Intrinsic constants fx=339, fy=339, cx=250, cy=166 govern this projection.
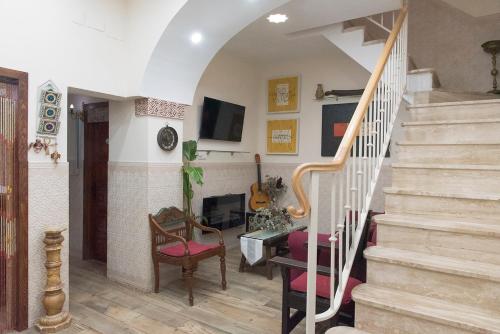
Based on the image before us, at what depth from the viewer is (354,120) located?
2000 millimetres

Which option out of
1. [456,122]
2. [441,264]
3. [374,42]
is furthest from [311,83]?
[441,264]

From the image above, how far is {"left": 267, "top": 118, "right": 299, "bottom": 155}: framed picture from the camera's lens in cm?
552

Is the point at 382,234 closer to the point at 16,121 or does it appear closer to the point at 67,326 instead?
the point at 67,326

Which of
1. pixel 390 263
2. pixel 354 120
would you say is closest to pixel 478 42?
pixel 354 120

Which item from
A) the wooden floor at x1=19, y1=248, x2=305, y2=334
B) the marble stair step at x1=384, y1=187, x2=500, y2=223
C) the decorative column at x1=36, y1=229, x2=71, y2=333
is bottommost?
the wooden floor at x1=19, y1=248, x2=305, y2=334

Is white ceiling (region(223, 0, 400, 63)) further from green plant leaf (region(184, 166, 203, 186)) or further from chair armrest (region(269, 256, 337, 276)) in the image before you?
chair armrest (region(269, 256, 337, 276))

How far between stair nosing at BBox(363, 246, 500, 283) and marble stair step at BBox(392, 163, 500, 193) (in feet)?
1.91

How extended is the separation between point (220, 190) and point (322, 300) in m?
3.13

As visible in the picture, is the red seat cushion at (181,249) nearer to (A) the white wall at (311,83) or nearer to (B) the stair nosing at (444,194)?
(B) the stair nosing at (444,194)

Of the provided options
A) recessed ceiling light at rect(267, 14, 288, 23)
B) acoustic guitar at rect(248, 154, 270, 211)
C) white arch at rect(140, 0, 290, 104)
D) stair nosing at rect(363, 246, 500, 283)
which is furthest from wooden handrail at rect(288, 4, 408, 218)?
acoustic guitar at rect(248, 154, 270, 211)

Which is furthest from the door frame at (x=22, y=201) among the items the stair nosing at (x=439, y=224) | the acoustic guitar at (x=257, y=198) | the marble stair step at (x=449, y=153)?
the acoustic guitar at (x=257, y=198)

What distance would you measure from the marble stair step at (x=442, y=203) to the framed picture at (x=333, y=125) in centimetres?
271

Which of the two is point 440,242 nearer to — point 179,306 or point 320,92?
point 179,306

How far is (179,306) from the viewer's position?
3.20m
